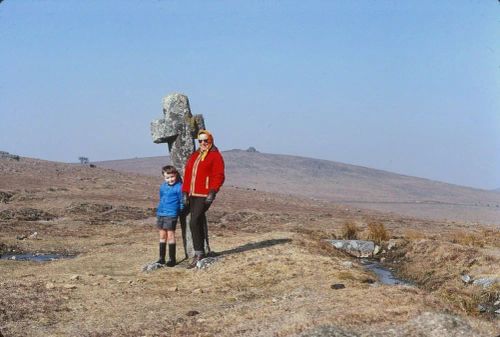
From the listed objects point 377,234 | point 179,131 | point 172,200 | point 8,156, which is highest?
point 179,131

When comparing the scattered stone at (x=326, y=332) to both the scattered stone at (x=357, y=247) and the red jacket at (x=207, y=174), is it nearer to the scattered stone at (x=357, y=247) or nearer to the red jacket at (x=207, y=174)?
the red jacket at (x=207, y=174)

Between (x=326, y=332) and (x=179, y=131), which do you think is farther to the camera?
(x=179, y=131)

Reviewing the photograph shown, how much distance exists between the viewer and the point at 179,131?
12.6 m

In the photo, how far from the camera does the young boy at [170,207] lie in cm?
1191

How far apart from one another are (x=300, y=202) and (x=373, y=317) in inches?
1154

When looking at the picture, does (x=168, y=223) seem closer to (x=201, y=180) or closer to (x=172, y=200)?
(x=172, y=200)

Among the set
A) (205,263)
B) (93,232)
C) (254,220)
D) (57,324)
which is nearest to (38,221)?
(93,232)

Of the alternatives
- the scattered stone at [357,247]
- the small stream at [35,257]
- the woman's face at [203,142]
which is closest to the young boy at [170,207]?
the woman's face at [203,142]

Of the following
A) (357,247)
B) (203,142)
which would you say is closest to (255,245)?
(203,142)

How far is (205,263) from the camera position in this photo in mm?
11344

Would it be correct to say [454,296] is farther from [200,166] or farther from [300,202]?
[300,202]

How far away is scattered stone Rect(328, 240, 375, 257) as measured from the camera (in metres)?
16.4

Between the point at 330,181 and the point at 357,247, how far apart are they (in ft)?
184

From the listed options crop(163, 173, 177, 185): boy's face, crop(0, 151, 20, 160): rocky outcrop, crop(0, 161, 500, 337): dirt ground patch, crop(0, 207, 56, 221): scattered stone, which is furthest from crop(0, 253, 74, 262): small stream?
crop(0, 151, 20, 160): rocky outcrop
